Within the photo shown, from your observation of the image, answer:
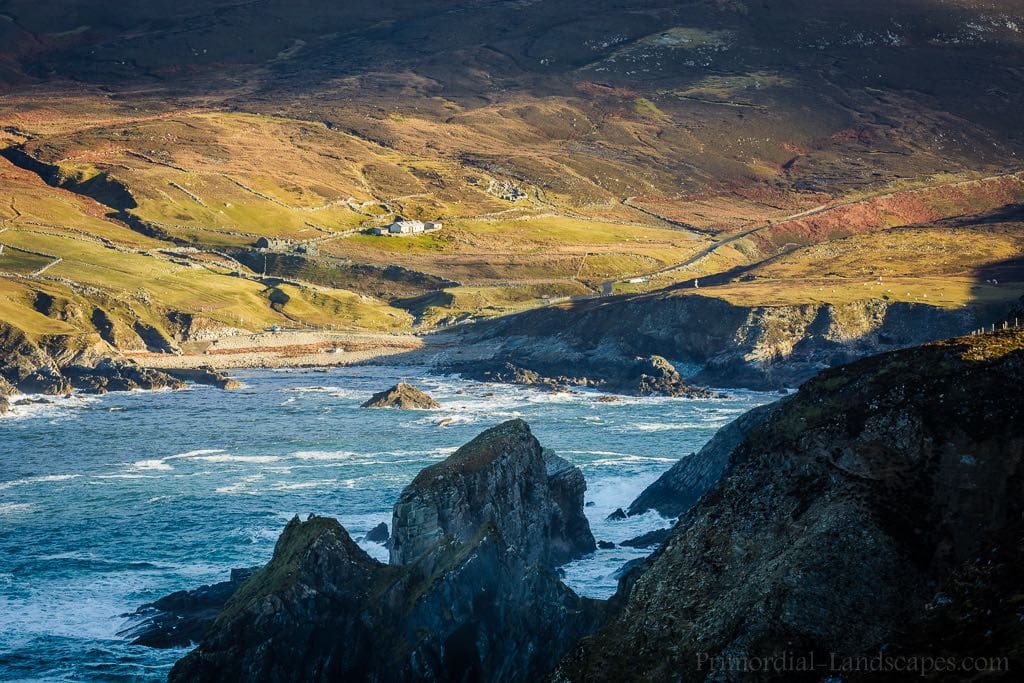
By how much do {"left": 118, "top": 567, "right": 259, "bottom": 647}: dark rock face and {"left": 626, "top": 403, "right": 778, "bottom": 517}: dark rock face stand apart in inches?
828

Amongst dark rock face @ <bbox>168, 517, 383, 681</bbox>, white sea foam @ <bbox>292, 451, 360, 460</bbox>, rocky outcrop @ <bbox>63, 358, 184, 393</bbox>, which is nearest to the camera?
dark rock face @ <bbox>168, 517, 383, 681</bbox>

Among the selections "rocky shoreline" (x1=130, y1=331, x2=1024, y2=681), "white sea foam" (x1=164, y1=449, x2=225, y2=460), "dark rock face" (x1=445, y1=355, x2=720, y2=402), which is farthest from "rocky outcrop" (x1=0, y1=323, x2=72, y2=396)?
"rocky shoreline" (x1=130, y1=331, x2=1024, y2=681)

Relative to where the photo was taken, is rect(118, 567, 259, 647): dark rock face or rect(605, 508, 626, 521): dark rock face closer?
rect(118, 567, 259, 647): dark rock face

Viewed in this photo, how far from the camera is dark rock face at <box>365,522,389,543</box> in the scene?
52094mm

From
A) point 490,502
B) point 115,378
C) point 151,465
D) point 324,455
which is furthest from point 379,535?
point 115,378

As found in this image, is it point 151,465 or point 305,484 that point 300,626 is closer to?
point 305,484

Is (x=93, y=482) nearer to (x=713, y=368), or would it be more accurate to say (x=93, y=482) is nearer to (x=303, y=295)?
(x=713, y=368)

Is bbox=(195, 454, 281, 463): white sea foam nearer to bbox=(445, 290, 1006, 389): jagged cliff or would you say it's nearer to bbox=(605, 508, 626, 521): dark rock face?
bbox=(605, 508, 626, 521): dark rock face

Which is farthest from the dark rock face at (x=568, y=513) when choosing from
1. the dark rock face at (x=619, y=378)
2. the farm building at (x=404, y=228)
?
the farm building at (x=404, y=228)

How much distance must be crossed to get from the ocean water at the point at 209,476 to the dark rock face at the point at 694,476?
1.39 m

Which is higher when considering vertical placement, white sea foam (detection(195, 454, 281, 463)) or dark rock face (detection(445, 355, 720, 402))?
white sea foam (detection(195, 454, 281, 463))

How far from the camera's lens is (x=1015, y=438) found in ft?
76.3

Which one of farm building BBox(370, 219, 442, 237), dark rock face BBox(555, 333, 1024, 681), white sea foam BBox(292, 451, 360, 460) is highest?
farm building BBox(370, 219, 442, 237)

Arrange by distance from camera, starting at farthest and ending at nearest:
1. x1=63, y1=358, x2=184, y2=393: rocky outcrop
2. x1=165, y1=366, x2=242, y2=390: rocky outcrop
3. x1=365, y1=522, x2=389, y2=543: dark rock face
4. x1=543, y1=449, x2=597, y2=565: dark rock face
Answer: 1. x1=165, y1=366, x2=242, y2=390: rocky outcrop
2. x1=63, y1=358, x2=184, y2=393: rocky outcrop
3. x1=365, y1=522, x2=389, y2=543: dark rock face
4. x1=543, y1=449, x2=597, y2=565: dark rock face
